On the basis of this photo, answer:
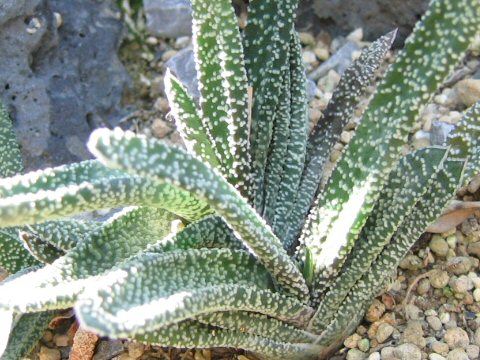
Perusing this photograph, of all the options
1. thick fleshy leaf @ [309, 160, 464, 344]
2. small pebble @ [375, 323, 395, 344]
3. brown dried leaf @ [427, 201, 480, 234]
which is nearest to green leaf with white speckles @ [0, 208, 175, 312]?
thick fleshy leaf @ [309, 160, 464, 344]

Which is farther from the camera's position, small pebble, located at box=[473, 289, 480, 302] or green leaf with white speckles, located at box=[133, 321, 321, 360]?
small pebble, located at box=[473, 289, 480, 302]

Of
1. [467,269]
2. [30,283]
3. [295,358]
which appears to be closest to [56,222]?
[30,283]

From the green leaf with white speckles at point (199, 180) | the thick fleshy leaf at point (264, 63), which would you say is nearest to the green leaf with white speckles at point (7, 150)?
the thick fleshy leaf at point (264, 63)

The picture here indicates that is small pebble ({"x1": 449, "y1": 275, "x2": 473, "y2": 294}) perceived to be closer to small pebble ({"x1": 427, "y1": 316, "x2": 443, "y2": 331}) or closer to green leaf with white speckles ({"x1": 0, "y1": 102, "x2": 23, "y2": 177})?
small pebble ({"x1": 427, "y1": 316, "x2": 443, "y2": 331})

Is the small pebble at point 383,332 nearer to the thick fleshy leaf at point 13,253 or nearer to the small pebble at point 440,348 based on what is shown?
the small pebble at point 440,348

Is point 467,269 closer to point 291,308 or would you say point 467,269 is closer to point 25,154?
point 291,308

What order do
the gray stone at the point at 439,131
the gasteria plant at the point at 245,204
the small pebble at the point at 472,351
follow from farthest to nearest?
the gray stone at the point at 439,131 → the small pebble at the point at 472,351 → the gasteria plant at the point at 245,204
